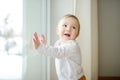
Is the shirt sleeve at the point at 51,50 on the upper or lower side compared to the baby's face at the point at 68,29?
lower

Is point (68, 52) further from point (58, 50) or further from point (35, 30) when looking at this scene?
point (35, 30)

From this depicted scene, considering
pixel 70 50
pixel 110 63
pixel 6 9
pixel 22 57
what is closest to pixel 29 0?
pixel 6 9

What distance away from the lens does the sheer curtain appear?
1371mm

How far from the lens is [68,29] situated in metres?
0.98

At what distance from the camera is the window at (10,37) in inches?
52.6

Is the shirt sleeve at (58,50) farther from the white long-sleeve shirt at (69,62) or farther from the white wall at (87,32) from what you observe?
the white wall at (87,32)

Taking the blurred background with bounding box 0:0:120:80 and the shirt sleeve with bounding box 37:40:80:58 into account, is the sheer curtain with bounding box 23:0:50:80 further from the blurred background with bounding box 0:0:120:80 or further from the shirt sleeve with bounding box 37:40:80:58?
the shirt sleeve with bounding box 37:40:80:58

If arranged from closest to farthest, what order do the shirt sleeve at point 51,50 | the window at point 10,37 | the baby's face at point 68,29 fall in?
the shirt sleeve at point 51,50
the baby's face at point 68,29
the window at point 10,37

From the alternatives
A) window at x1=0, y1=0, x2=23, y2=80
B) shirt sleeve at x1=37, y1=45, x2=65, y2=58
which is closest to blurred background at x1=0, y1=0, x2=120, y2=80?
window at x1=0, y1=0, x2=23, y2=80

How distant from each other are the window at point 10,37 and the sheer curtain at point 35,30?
4 centimetres

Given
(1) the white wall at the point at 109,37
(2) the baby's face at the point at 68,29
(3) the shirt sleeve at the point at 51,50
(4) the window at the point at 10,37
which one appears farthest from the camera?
(1) the white wall at the point at 109,37

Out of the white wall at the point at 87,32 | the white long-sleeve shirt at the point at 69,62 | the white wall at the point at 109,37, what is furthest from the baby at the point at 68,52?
the white wall at the point at 109,37

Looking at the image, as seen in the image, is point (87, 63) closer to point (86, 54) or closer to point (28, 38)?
point (86, 54)

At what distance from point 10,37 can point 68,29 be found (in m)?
0.50
